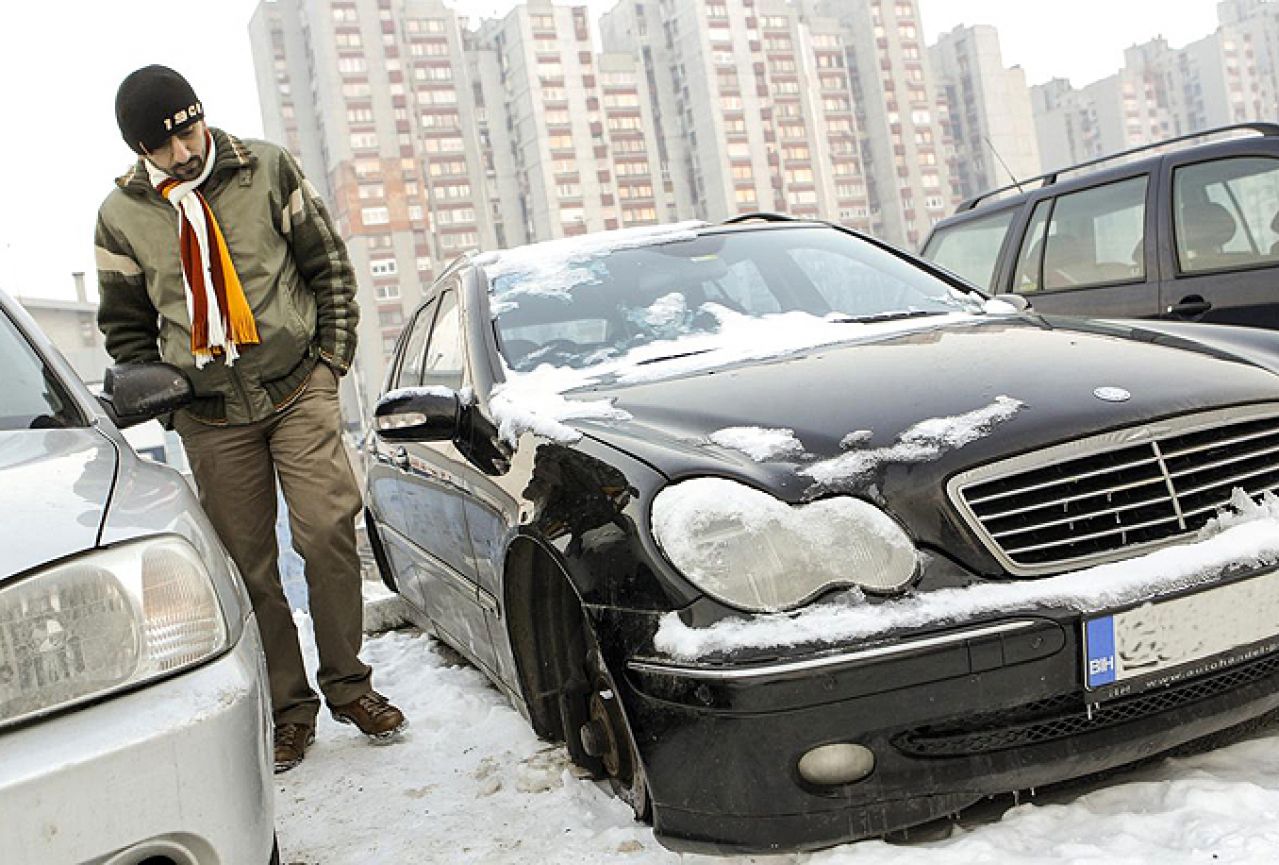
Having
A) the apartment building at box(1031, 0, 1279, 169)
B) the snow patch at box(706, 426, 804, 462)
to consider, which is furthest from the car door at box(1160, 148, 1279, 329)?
the apartment building at box(1031, 0, 1279, 169)

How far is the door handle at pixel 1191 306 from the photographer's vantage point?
539 cm

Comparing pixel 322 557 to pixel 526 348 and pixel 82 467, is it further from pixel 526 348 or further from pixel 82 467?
pixel 82 467

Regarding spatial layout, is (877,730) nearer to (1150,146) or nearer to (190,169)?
(190,169)

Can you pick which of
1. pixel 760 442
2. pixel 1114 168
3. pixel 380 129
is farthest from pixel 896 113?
pixel 760 442

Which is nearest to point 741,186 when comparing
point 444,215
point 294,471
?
point 444,215

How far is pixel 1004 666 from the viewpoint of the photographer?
2037mm

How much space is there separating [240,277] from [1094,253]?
167 inches

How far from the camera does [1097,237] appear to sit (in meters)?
6.07

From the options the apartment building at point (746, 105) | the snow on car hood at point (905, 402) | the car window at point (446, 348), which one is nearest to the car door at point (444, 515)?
the car window at point (446, 348)

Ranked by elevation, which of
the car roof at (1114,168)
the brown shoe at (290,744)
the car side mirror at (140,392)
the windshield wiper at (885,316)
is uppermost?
the car roof at (1114,168)

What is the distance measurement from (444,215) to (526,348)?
307ft

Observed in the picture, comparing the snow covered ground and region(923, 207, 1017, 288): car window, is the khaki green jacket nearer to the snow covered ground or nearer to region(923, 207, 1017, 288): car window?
the snow covered ground

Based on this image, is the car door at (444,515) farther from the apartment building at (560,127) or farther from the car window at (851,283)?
the apartment building at (560,127)

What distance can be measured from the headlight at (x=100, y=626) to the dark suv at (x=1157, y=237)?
4.76 m
